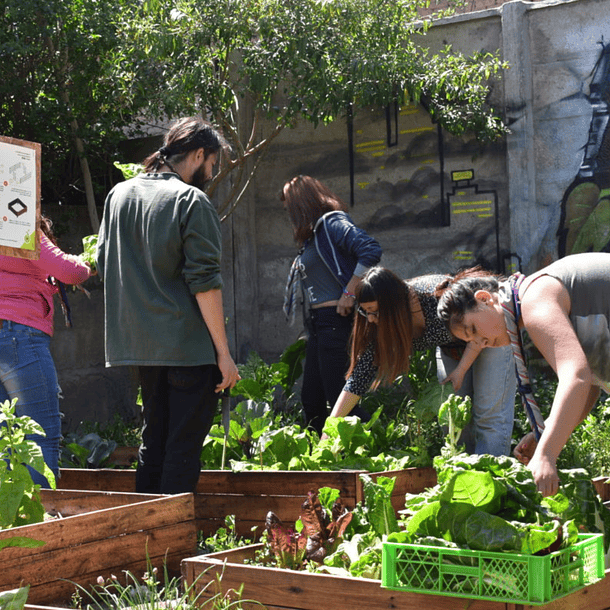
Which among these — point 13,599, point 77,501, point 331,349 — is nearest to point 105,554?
point 77,501

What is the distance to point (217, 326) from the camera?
11.1 feet

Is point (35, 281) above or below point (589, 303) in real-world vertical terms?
Result: above

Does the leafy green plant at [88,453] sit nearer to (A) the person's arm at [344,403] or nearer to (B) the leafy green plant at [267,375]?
(B) the leafy green plant at [267,375]

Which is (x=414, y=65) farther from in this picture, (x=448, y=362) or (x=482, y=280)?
(x=482, y=280)

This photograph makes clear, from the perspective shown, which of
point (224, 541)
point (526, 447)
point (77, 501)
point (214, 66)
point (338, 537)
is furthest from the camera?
point (214, 66)

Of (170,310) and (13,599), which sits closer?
(13,599)

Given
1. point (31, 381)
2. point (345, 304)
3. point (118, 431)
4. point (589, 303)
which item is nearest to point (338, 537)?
point (589, 303)

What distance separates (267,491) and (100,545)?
3.14ft

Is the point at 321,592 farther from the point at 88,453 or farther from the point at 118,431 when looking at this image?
the point at 118,431

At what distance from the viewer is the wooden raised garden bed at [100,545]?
9.09ft

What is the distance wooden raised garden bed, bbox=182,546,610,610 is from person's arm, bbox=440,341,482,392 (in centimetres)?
209

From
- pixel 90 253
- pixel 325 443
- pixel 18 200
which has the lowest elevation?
pixel 325 443

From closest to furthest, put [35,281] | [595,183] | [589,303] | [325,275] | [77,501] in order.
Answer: [589,303]
[77,501]
[35,281]
[325,275]
[595,183]

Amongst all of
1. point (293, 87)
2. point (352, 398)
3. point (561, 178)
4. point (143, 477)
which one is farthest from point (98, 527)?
point (561, 178)
